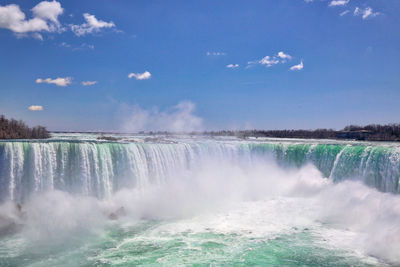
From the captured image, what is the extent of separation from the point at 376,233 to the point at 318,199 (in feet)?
20.9

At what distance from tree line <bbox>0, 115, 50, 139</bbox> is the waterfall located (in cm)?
1228

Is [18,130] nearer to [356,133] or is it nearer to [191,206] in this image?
[191,206]

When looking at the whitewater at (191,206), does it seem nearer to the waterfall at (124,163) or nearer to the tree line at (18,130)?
the waterfall at (124,163)

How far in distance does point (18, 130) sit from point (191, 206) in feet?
54.8

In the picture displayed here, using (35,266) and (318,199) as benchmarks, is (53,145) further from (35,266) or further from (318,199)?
(318,199)

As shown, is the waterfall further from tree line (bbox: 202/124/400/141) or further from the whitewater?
tree line (bbox: 202/124/400/141)

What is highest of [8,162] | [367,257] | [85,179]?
[8,162]

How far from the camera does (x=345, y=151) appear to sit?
57.4 feet

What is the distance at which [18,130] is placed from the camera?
79.3ft

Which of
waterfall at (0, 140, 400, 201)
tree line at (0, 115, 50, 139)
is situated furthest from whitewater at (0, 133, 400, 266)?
tree line at (0, 115, 50, 139)

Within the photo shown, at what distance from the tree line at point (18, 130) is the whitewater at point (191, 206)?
494 inches

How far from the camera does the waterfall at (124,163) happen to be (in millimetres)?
12430

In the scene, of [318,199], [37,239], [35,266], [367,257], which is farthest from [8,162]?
[318,199]

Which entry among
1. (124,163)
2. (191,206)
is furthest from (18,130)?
(191,206)
